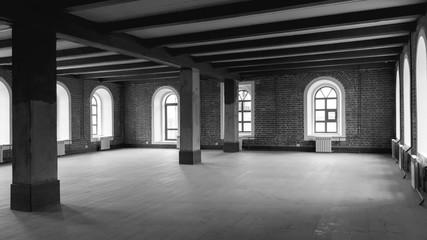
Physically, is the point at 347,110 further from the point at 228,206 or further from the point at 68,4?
the point at 68,4

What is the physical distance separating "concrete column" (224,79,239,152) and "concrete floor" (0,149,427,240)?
4.77 m

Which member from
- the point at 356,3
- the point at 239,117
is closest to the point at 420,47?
the point at 356,3

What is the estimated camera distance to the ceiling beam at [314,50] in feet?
29.5

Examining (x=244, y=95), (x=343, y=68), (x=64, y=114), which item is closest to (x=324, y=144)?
(x=343, y=68)

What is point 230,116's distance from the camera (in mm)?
14750

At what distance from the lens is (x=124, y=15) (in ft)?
21.7

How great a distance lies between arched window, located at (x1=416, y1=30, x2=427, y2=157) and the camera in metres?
7.02

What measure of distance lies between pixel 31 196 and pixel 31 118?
3.75 ft

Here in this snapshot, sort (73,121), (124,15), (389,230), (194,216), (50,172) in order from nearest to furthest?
(389,230) → (194,216) → (50,172) → (124,15) → (73,121)

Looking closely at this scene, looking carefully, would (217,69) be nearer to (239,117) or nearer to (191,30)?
(239,117)

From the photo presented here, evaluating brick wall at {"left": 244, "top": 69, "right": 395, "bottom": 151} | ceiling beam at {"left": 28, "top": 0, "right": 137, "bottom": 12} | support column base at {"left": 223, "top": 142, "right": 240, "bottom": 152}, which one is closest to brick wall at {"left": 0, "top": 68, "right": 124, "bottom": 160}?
support column base at {"left": 223, "top": 142, "right": 240, "bottom": 152}

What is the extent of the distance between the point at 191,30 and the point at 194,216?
13.7 ft

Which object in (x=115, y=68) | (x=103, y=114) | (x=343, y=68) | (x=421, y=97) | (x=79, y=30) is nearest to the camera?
(x=79, y=30)

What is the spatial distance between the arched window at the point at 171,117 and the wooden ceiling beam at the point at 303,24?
9037mm
